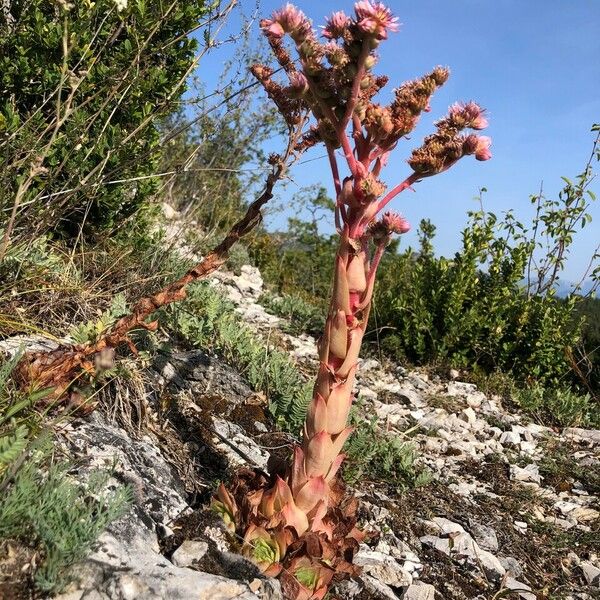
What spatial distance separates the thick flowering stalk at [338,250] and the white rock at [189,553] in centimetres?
16

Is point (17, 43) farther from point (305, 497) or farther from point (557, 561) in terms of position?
point (557, 561)

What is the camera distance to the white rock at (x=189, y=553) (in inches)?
84.9

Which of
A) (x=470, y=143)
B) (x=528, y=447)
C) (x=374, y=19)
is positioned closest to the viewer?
(x=374, y=19)

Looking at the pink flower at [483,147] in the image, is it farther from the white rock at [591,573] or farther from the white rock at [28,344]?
the white rock at [591,573]

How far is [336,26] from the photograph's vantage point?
195cm

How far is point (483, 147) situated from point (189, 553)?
165 cm

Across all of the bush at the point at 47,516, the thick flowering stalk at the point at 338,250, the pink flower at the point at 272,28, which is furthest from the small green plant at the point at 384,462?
the pink flower at the point at 272,28

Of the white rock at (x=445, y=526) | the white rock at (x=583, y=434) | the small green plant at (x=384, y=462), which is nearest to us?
the white rock at (x=445, y=526)

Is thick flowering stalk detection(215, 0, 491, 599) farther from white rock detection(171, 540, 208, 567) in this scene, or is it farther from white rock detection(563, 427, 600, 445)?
white rock detection(563, 427, 600, 445)

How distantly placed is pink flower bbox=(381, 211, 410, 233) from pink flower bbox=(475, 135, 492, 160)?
1.04ft

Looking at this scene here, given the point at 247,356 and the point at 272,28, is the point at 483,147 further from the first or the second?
the point at 247,356

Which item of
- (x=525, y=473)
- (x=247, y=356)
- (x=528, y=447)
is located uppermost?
(x=247, y=356)

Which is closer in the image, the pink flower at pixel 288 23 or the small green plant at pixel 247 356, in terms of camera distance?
the pink flower at pixel 288 23

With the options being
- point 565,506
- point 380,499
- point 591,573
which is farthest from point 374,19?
point 565,506
